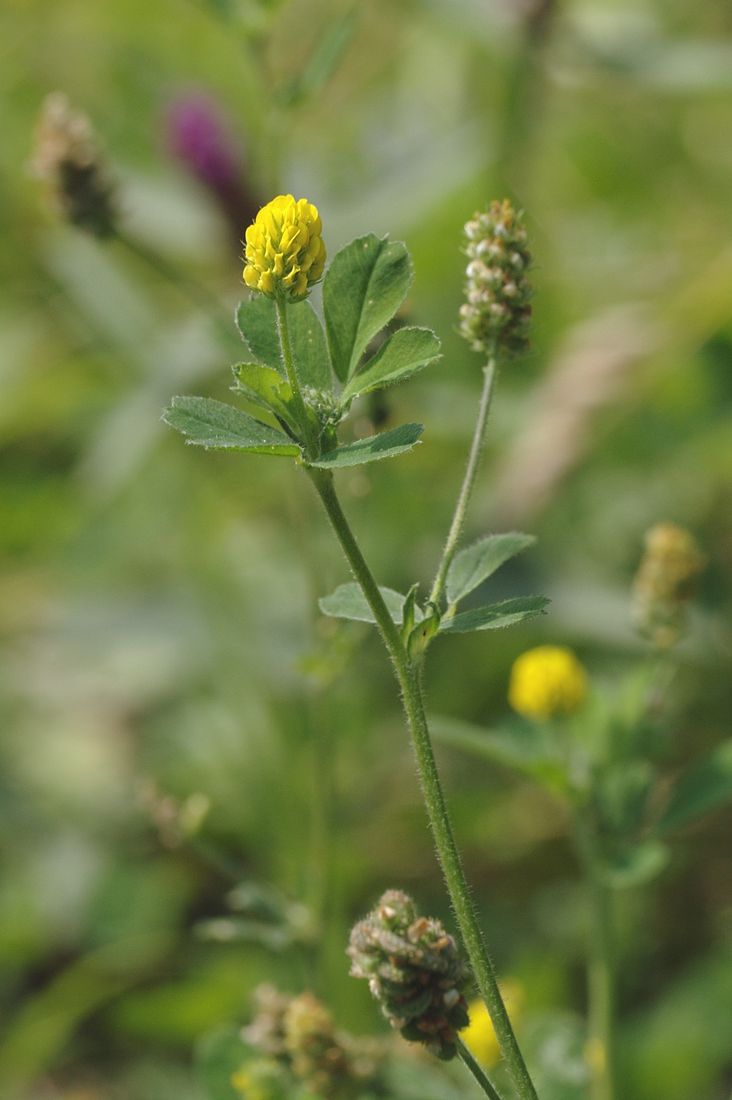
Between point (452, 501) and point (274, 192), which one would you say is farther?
point (452, 501)

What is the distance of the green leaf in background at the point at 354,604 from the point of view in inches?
35.1

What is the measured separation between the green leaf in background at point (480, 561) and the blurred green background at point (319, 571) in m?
0.78

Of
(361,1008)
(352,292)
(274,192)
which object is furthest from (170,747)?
(352,292)

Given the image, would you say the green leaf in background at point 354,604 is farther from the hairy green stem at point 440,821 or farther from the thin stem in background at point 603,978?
the thin stem in background at point 603,978

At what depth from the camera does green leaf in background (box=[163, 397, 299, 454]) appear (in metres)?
0.80

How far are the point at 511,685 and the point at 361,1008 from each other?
2.46 ft

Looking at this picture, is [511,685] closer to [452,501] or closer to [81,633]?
[452,501]

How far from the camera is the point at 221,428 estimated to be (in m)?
0.84

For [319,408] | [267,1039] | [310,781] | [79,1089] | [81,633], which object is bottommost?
[267,1039]

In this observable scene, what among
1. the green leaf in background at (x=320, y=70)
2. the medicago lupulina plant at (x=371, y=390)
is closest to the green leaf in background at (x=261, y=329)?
the medicago lupulina plant at (x=371, y=390)

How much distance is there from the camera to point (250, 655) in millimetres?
2311

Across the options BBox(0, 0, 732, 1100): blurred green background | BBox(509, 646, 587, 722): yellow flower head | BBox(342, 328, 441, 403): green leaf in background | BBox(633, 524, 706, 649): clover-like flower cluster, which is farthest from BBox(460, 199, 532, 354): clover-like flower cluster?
BBox(0, 0, 732, 1100): blurred green background

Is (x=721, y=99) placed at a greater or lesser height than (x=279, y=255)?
greater

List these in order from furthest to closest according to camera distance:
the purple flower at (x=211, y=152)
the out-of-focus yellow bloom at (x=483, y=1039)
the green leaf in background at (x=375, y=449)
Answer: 1. the purple flower at (x=211, y=152)
2. the out-of-focus yellow bloom at (x=483, y=1039)
3. the green leaf in background at (x=375, y=449)
